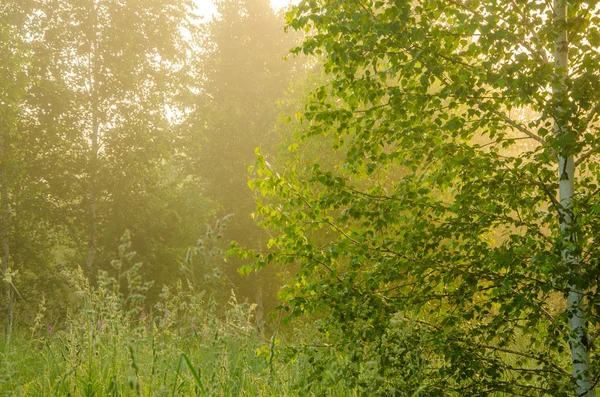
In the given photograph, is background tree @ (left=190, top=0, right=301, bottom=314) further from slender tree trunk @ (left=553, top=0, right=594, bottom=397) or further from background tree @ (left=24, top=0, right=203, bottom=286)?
slender tree trunk @ (left=553, top=0, right=594, bottom=397)

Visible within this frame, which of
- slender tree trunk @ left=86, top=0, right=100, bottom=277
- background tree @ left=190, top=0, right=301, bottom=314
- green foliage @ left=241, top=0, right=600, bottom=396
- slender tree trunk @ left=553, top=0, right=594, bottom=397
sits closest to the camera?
slender tree trunk @ left=553, top=0, right=594, bottom=397

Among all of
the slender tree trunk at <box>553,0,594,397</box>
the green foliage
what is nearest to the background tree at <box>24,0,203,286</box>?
the green foliage

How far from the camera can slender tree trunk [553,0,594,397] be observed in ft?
14.6

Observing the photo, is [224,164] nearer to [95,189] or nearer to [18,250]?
[95,189]

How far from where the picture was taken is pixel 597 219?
4.73 m

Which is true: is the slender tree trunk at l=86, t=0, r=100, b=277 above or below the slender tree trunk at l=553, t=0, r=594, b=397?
above

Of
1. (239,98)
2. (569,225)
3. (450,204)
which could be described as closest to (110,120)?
(239,98)

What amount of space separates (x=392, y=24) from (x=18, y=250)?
19284mm

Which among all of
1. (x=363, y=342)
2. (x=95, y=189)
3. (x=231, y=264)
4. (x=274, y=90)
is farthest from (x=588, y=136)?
(x=274, y=90)

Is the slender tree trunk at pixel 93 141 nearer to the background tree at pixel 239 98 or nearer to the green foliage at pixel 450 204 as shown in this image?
the background tree at pixel 239 98

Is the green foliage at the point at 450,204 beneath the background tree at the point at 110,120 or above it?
beneath

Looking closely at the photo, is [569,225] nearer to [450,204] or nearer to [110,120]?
[450,204]

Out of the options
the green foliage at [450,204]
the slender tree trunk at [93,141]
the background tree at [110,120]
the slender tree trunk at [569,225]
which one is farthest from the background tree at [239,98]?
the slender tree trunk at [569,225]

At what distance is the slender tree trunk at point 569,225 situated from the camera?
14.6 feet
